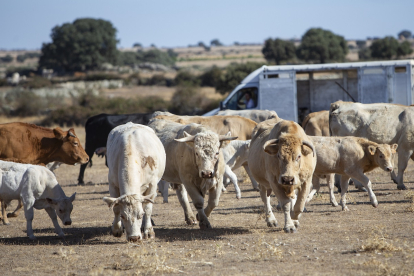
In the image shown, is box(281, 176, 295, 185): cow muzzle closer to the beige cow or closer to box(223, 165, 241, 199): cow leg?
box(223, 165, 241, 199): cow leg

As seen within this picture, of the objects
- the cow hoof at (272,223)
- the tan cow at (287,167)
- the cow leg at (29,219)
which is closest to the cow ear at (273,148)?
the tan cow at (287,167)

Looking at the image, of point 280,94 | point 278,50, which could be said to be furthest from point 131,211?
point 278,50

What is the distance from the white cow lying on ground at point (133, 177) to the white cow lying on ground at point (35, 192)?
3.98ft

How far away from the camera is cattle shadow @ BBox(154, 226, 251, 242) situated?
29.0 feet

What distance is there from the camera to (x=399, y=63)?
69.5 ft

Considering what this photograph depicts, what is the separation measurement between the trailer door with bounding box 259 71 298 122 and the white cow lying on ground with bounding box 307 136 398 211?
10216mm

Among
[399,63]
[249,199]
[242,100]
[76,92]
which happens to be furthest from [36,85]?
[249,199]

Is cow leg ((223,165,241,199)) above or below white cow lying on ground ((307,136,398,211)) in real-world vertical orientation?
below

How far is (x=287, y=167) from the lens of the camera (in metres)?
8.28

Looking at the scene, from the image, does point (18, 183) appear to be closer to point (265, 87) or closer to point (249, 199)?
point (249, 199)

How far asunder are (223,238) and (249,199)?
4.58 meters

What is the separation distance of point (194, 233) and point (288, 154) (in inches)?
86.0

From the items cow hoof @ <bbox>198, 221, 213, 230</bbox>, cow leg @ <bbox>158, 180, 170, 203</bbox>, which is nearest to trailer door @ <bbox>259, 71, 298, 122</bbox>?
cow leg @ <bbox>158, 180, 170, 203</bbox>

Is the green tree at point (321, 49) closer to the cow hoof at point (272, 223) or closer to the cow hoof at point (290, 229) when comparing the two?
the cow hoof at point (272, 223)
